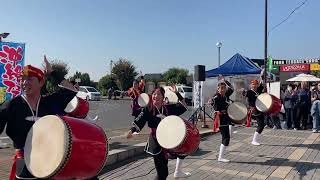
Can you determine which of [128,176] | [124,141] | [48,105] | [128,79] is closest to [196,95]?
[124,141]

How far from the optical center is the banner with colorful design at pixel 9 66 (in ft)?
30.8

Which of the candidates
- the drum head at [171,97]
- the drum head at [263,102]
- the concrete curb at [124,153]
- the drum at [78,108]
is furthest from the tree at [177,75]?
the drum head at [171,97]

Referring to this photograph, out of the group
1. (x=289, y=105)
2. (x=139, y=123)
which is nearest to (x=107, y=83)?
(x=289, y=105)

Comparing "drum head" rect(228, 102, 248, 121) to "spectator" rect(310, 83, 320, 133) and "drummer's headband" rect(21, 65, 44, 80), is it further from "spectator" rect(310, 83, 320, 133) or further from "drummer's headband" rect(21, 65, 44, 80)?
"spectator" rect(310, 83, 320, 133)

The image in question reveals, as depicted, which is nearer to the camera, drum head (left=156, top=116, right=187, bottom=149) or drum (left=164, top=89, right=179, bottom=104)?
drum head (left=156, top=116, right=187, bottom=149)

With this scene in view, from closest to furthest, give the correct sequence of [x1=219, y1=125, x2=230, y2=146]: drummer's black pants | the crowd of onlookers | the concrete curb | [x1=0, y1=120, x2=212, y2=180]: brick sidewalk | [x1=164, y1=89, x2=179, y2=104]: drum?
[x1=164, y1=89, x2=179, y2=104]: drum, [x1=0, y1=120, x2=212, y2=180]: brick sidewalk, the concrete curb, [x1=219, y1=125, x2=230, y2=146]: drummer's black pants, the crowd of onlookers

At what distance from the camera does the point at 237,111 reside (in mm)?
9234

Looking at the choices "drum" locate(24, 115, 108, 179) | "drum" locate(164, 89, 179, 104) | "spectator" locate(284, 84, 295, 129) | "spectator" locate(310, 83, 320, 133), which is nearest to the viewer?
"drum" locate(24, 115, 108, 179)

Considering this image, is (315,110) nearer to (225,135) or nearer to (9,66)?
(225,135)

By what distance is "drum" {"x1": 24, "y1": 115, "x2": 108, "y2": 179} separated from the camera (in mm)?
3350

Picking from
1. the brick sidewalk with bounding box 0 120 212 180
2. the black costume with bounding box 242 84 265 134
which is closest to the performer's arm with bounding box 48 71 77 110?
the brick sidewalk with bounding box 0 120 212 180

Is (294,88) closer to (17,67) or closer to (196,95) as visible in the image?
(196,95)

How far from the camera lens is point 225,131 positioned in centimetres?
862

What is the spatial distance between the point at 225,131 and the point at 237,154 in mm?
1104
